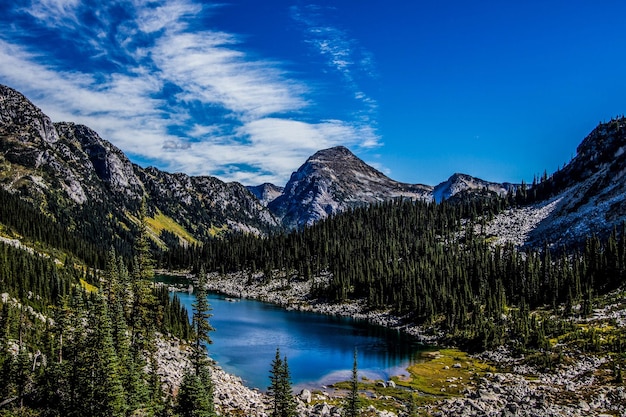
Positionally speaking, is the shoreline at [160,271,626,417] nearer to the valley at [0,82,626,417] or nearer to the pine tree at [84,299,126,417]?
the valley at [0,82,626,417]

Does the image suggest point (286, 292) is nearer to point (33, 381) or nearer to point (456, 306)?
point (456, 306)

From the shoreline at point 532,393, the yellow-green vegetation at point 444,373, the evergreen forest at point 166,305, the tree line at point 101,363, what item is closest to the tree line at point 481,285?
the evergreen forest at point 166,305

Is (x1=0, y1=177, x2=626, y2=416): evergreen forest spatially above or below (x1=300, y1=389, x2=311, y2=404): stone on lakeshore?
above

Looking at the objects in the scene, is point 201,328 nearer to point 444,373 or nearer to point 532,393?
point 532,393

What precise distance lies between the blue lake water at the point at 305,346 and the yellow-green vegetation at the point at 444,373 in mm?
3366

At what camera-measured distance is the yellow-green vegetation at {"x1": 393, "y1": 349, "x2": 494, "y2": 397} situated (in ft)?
227

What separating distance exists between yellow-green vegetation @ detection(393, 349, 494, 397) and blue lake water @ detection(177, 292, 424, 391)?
3366 millimetres

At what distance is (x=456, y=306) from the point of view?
11700 centimetres

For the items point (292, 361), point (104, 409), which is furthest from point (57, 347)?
point (292, 361)

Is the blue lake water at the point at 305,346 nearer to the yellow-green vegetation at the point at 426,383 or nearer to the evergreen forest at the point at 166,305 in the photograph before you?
the yellow-green vegetation at the point at 426,383

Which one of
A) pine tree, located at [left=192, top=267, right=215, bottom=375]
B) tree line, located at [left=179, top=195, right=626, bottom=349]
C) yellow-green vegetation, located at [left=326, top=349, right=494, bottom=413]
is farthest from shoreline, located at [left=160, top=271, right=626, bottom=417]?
pine tree, located at [left=192, top=267, right=215, bottom=375]

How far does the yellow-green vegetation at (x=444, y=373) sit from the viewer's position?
6906 cm

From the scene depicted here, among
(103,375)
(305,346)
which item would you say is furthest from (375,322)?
(103,375)

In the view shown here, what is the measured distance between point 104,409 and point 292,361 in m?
46.7
